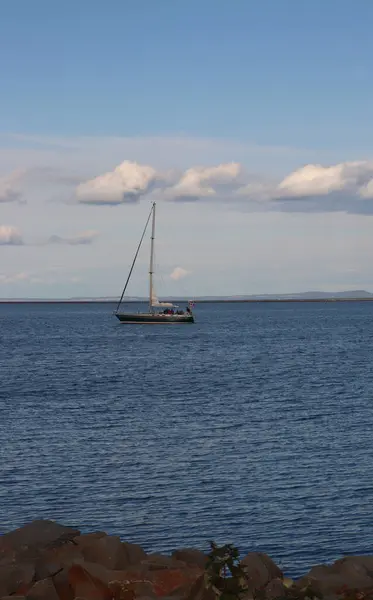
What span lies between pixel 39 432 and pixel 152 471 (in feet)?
36.6

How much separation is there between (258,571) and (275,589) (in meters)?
0.96

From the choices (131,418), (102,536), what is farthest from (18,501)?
(131,418)

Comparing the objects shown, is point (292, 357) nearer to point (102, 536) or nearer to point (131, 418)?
point (131, 418)

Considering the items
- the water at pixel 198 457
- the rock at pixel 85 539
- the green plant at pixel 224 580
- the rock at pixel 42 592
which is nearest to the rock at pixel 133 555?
the rock at pixel 85 539

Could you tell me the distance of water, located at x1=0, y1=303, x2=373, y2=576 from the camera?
81.3 feet

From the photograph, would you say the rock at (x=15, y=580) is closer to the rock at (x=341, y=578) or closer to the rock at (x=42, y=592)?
the rock at (x=42, y=592)

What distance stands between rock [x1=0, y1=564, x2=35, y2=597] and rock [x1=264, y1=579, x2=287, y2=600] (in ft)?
11.5

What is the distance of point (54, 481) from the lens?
1193 inches

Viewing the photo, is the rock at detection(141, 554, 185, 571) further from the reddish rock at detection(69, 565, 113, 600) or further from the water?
the water

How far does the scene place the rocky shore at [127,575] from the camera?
11961 mm

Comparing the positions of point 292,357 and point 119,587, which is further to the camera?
point 292,357

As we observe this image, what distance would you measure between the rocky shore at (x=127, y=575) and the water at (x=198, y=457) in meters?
7.53

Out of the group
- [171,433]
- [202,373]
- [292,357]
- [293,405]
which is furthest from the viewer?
[292,357]

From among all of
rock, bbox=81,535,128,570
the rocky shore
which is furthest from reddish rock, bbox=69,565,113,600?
rock, bbox=81,535,128,570
